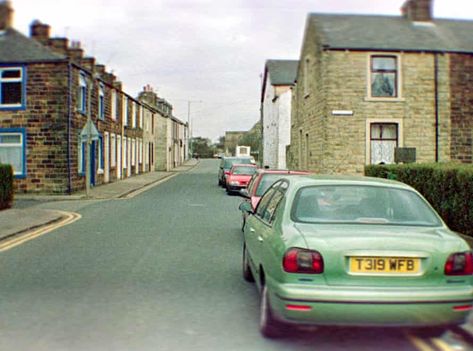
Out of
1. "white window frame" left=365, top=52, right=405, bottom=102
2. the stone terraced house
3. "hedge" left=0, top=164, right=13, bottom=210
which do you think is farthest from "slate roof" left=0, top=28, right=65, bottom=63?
"white window frame" left=365, top=52, right=405, bottom=102

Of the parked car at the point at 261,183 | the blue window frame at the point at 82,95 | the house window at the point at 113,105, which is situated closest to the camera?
the parked car at the point at 261,183

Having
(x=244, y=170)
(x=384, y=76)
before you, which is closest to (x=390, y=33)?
(x=384, y=76)

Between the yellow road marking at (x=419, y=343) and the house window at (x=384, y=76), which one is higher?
the house window at (x=384, y=76)

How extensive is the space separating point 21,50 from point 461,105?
62.4 feet

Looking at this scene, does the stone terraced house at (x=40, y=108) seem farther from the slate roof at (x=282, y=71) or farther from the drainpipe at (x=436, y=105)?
the slate roof at (x=282, y=71)

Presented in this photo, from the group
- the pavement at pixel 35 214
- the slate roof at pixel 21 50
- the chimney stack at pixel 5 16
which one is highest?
the chimney stack at pixel 5 16

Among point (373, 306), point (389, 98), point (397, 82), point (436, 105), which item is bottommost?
point (373, 306)

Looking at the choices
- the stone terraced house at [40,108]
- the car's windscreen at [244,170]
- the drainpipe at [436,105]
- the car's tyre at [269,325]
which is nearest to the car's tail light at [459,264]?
the car's tyre at [269,325]

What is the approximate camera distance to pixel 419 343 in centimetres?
478

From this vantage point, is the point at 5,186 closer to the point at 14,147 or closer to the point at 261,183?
the point at 14,147

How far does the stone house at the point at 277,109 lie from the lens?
40844 mm

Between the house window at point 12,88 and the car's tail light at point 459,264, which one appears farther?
the house window at point 12,88

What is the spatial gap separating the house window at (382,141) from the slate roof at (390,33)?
3302 mm

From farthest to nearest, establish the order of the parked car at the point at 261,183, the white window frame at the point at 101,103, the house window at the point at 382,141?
the white window frame at the point at 101,103 < the house window at the point at 382,141 < the parked car at the point at 261,183
